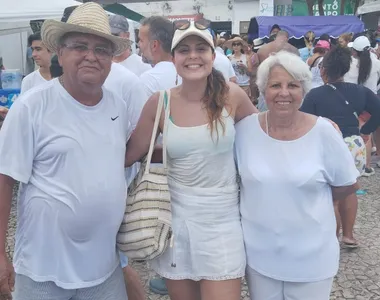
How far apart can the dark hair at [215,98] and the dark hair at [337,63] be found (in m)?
2.14

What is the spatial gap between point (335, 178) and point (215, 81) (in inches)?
29.5

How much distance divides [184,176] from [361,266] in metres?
2.51

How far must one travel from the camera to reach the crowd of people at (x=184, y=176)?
200 cm

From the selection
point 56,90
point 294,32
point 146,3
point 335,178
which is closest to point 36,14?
point 56,90

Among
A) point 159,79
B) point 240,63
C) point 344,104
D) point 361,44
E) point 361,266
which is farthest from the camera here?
point 240,63

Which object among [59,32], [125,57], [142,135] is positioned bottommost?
[142,135]

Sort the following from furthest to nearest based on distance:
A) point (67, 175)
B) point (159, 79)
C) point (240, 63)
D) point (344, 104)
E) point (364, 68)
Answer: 1. point (240, 63)
2. point (364, 68)
3. point (344, 104)
4. point (159, 79)
5. point (67, 175)

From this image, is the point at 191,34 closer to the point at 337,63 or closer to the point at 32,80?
the point at 337,63

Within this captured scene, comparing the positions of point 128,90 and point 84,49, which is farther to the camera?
point 128,90

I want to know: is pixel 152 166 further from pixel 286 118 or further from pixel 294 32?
pixel 294 32

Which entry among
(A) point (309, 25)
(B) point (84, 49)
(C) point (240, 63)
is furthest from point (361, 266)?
(A) point (309, 25)

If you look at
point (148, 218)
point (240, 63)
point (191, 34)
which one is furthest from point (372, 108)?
point (240, 63)

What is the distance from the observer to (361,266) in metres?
4.05

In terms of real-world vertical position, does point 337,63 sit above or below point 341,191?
above
